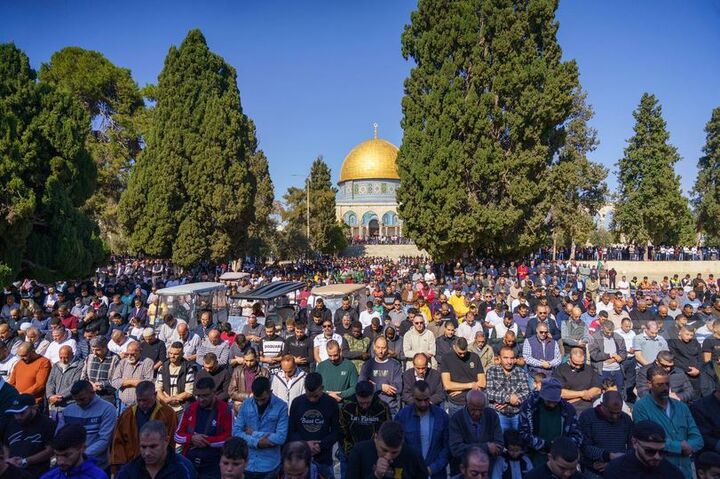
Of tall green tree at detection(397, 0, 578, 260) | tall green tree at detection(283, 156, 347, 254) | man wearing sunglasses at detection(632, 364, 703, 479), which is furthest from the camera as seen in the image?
tall green tree at detection(283, 156, 347, 254)

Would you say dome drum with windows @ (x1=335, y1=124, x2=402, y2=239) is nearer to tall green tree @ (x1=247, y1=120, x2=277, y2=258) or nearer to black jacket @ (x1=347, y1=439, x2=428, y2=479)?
tall green tree @ (x1=247, y1=120, x2=277, y2=258)

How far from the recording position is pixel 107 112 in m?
31.0

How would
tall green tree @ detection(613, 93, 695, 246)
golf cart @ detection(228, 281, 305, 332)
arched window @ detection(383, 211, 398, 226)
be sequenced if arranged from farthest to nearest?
arched window @ detection(383, 211, 398, 226), tall green tree @ detection(613, 93, 695, 246), golf cart @ detection(228, 281, 305, 332)

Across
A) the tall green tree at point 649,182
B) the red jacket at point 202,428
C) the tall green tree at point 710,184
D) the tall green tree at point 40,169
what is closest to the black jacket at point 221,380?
the red jacket at point 202,428

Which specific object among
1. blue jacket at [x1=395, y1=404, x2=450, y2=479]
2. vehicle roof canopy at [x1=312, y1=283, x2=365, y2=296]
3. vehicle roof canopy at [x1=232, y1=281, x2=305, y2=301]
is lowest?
blue jacket at [x1=395, y1=404, x2=450, y2=479]

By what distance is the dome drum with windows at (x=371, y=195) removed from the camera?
64188mm

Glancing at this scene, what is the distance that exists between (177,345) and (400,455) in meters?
3.40

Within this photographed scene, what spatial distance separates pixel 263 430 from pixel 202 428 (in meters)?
0.53

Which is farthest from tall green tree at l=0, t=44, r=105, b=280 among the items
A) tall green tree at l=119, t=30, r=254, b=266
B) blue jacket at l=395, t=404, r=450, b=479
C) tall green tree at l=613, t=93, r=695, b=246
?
tall green tree at l=613, t=93, r=695, b=246

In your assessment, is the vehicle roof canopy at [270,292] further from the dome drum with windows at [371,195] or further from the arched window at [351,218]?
the arched window at [351,218]

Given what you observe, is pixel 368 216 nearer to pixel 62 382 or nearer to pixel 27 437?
pixel 62 382

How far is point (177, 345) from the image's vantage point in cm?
587

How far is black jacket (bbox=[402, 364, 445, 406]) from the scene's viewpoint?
518 centimetres

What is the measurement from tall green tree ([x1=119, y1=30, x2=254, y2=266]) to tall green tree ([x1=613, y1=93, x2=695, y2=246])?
25.1 m
